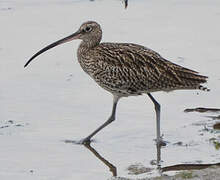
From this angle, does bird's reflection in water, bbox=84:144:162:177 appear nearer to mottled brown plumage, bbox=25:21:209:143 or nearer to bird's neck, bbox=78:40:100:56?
mottled brown plumage, bbox=25:21:209:143

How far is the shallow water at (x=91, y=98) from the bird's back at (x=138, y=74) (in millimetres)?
610

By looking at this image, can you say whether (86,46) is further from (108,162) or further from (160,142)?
(108,162)

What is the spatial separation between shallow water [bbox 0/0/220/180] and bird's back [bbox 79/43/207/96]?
2.00 feet

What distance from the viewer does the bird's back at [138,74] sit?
416 inches

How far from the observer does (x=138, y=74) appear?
10.6 metres

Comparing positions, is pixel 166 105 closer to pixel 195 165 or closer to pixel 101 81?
pixel 101 81

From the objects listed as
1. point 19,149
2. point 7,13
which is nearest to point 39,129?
point 19,149

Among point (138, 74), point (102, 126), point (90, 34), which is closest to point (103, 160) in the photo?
point (102, 126)

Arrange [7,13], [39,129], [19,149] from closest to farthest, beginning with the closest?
[19,149], [39,129], [7,13]

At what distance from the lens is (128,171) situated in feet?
31.5

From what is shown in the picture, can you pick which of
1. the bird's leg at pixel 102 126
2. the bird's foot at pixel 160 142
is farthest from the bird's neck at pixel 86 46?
the bird's foot at pixel 160 142

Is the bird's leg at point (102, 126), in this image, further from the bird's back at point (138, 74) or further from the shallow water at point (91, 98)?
the bird's back at point (138, 74)

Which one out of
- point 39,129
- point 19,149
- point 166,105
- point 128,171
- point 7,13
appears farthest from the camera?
point 7,13

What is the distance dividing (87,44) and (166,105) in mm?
1498
